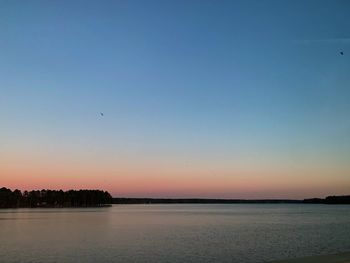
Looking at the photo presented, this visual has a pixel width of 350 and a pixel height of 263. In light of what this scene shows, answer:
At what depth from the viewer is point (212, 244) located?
36.6 meters

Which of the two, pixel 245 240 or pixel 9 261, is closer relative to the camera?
pixel 9 261

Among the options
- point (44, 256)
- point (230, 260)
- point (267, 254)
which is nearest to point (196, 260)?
point (230, 260)

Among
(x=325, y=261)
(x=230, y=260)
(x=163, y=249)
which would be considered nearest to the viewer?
(x=325, y=261)

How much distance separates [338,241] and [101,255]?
63.2 feet

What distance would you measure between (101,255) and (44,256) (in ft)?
11.7

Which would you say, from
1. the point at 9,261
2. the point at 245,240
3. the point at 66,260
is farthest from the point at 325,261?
the point at 245,240

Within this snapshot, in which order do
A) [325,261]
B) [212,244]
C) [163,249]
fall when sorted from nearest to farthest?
[325,261], [163,249], [212,244]

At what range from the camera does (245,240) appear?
1571 inches

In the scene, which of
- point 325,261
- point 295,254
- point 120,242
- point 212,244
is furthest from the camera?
point 120,242

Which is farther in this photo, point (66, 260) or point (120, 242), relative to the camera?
point (120, 242)

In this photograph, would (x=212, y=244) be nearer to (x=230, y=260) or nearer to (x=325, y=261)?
(x=230, y=260)

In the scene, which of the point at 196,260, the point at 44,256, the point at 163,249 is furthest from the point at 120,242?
the point at 196,260

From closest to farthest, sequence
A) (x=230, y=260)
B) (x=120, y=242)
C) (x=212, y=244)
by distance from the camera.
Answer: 1. (x=230, y=260)
2. (x=212, y=244)
3. (x=120, y=242)

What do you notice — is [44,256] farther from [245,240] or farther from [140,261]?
[245,240]
